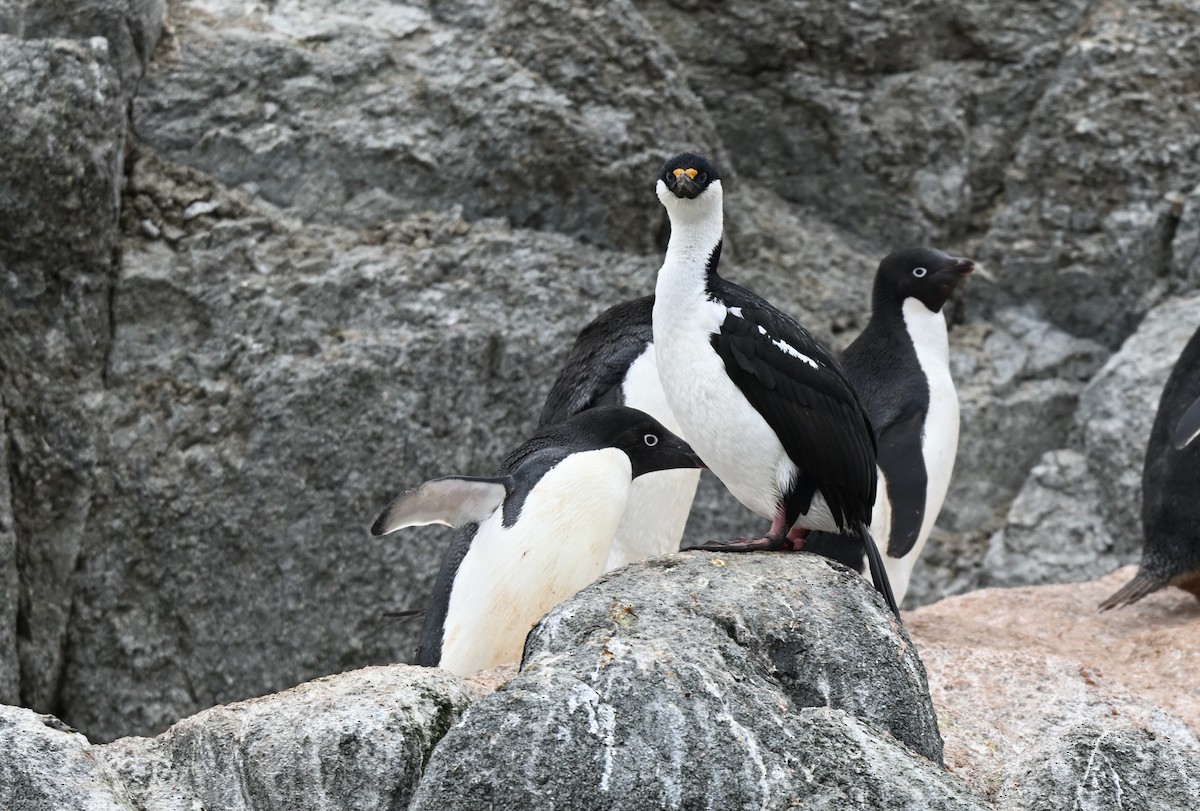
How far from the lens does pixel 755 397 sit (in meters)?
3.50

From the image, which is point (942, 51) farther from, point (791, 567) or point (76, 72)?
point (791, 567)

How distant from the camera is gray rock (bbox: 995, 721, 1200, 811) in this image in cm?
285

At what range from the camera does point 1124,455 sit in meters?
6.73

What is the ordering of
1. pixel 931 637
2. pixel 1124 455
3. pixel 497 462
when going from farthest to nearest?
pixel 1124 455 < pixel 497 462 < pixel 931 637

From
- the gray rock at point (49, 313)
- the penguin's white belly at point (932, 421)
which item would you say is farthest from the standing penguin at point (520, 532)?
the gray rock at point (49, 313)

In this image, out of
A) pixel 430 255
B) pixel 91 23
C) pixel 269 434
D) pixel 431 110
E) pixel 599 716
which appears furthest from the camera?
pixel 431 110

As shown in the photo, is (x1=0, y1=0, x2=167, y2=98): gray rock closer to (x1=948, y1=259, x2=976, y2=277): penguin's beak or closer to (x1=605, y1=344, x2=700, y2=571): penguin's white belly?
(x1=605, y1=344, x2=700, y2=571): penguin's white belly

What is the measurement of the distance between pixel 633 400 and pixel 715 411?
1308 millimetres

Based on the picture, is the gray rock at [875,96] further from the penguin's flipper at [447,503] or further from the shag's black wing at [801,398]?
the shag's black wing at [801,398]

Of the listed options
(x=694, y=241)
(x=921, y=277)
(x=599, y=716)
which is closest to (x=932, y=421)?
(x=921, y=277)

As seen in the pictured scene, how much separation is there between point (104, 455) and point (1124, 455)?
404 cm

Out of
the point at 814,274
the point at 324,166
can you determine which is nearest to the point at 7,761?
the point at 324,166

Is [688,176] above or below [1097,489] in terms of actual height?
above

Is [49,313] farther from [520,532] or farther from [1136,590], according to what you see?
[1136,590]
